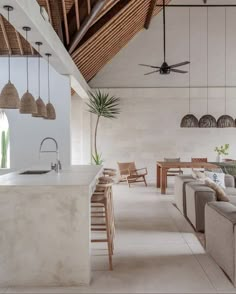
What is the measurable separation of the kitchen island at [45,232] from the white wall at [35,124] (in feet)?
11.6

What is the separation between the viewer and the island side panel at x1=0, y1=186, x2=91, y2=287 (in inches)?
129

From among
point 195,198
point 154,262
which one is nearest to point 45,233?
point 154,262

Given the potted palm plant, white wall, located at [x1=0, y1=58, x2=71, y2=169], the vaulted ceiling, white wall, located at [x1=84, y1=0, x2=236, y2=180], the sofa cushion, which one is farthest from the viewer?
white wall, located at [x1=84, y1=0, x2=236, y2=180]

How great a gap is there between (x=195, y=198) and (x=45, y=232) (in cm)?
249

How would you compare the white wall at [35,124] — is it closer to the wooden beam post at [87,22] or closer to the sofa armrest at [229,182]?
the wooden beam post at [87,22]

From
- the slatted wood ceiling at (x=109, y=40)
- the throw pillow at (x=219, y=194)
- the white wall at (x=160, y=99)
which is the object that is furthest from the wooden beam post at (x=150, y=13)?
the throw pillow at (x=219, y=194)

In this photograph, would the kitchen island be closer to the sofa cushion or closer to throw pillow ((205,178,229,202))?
the sofa cushion

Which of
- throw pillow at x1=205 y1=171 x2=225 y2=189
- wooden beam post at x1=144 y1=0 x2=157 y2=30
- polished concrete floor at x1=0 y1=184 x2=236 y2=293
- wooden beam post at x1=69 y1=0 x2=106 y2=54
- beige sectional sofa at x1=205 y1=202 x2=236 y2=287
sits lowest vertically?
polished concrete floor at x1=0 y1=184 x2=236 y2=293

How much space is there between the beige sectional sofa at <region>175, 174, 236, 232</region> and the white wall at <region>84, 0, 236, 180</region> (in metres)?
4.48

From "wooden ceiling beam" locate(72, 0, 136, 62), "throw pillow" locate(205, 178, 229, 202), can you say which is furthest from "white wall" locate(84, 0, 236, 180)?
"throw pillow" locate(205, 178, 229, 202)

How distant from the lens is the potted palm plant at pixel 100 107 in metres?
Result: 10.3

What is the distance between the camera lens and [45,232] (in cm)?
330

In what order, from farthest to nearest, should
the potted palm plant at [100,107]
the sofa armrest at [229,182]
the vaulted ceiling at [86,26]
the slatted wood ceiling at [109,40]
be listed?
the potted palm plant at [100,107] < the slatted wood ceiling at [109,40] < the sofa armrest at [229,182] < the vaulted ceiling at [86,26]

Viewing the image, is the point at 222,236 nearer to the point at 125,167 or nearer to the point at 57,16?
the point at 57,16
